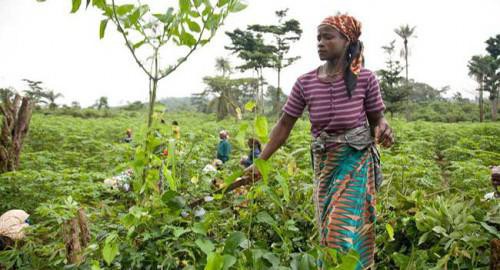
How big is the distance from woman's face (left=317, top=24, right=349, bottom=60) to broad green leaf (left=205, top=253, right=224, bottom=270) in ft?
3.37

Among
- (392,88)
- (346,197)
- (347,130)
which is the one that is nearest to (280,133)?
(347,130)

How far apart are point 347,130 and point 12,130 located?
4.47m

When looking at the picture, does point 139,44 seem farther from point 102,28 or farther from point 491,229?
point 491,229

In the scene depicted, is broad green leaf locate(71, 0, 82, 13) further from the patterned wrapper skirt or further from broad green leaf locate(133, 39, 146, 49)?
the patterned wrapper skirt

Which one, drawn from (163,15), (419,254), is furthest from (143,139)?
(419,254)

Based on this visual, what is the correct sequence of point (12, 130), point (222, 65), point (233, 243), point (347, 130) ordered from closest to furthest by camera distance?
point (233, 243) < point (347, 130) < point (12, 130) < point (222, 65)

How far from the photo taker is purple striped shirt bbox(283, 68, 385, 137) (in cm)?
161

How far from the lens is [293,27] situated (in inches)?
1023

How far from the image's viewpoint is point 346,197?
157cm

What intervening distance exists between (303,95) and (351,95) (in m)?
0.22

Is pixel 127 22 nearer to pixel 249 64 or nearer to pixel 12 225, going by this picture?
pixel 12 225

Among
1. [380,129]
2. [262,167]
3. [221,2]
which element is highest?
[221,2]

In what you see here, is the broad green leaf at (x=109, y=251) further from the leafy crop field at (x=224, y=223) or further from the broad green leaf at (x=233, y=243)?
the broad green leaf at (x=233, y=243)

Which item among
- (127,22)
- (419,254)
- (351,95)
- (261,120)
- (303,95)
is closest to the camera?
(261,120)
